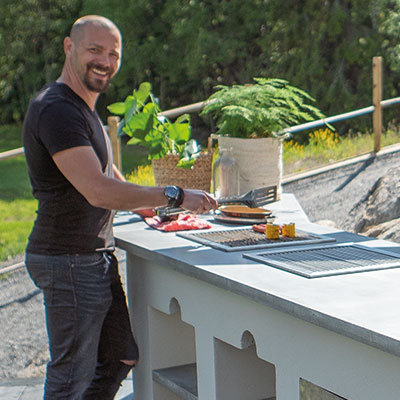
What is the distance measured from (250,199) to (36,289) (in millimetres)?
3266

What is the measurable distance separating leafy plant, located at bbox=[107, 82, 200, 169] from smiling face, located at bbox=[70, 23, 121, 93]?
2.57 ft

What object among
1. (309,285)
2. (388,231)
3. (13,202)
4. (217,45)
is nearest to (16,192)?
(13,202)

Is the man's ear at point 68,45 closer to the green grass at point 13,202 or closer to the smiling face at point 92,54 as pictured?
the smiling face at point 92,54

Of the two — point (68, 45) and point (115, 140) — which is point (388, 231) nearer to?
point (115, 140)

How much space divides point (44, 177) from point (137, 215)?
39.6 inches

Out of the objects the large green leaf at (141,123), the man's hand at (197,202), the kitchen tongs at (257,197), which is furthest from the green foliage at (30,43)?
the man's hand at (197,202)

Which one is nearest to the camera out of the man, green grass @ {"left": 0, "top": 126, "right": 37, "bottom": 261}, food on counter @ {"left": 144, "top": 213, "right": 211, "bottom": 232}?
the man

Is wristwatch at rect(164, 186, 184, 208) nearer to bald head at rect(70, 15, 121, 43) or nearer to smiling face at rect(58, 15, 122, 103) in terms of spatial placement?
smiling face at rect(58, 15, 122, 103)

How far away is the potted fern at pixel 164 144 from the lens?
3.68 metres

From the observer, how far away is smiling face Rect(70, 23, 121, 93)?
2826mm

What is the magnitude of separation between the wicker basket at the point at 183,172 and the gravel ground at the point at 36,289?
1877 mm

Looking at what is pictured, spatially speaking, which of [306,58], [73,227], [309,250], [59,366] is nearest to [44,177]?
[73,227]

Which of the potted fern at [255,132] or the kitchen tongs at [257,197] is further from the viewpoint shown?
the potted fern at [255,132]

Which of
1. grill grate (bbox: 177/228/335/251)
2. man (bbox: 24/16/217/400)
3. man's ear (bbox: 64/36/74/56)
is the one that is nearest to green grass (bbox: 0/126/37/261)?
grill grate (bbox: 177/228/335/251)
